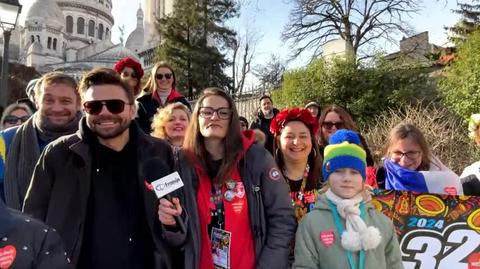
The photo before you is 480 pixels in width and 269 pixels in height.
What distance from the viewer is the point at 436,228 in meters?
4.06

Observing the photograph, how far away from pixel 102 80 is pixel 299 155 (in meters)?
1.74

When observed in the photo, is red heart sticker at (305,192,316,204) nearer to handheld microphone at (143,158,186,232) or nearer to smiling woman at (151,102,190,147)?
handheld microphone at (143,158,186,232)

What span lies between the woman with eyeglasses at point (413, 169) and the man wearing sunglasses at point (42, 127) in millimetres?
2852

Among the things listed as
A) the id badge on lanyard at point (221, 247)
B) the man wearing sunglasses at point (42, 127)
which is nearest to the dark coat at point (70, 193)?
the id badge on lanyard at point (221, 247)

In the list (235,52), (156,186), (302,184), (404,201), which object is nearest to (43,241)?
(156,186)

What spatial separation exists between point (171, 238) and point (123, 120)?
0.86 metres

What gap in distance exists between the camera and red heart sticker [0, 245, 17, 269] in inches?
78.0

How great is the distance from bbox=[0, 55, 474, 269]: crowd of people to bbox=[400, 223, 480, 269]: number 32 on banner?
0.43 m

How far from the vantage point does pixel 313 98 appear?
1733cm

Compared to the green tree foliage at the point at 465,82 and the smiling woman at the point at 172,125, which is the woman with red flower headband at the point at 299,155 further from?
the green tree foliage at the point at 465,82

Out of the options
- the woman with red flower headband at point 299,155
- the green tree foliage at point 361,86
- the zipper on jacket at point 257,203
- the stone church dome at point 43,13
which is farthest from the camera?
the stone church dome at point 43,13

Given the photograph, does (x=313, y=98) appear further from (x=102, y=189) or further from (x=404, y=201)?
(x=102, y=189)

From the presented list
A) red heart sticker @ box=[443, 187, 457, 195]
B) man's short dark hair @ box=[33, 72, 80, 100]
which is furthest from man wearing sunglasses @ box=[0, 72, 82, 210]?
red heart sticker @ box=[443, 187, 457, 195]

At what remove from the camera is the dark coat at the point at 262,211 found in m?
3.42
